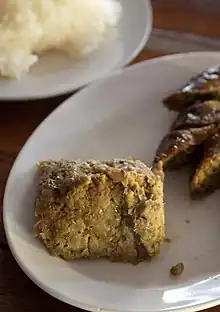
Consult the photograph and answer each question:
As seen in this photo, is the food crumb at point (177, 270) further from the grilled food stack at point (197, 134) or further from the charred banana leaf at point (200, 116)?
the charred banana leaf at point (200, 116)

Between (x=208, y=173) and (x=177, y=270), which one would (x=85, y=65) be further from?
(x=177, y=270)

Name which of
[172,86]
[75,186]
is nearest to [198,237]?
[75,186]

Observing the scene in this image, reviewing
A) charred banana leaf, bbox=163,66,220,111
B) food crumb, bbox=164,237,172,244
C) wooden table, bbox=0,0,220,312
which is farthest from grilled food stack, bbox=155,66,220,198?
wooden table, bbox=0,0,220,312

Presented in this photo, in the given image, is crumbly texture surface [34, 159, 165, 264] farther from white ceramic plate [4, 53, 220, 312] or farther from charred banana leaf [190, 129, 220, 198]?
charred banana leaf [190, 129, 220, 198]

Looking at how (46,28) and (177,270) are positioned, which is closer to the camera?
(177,270)

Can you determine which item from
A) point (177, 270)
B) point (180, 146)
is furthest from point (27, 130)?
point (177, 270)

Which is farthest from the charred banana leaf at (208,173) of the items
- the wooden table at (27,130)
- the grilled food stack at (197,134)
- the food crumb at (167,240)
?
the wooden table at (27,130)
